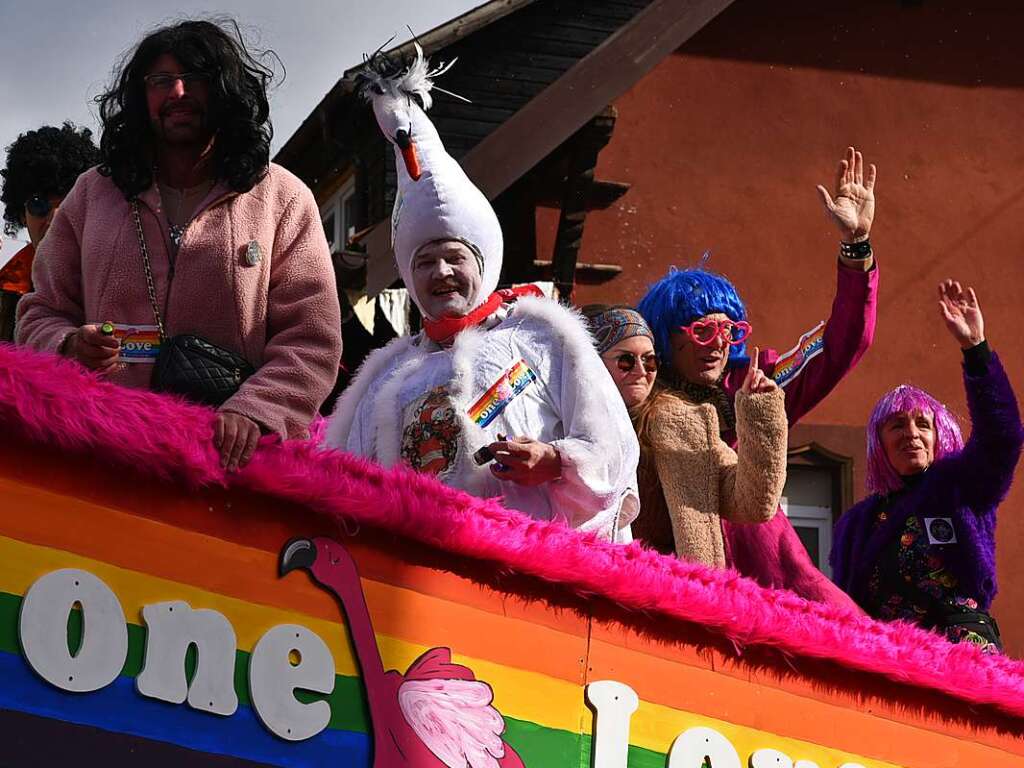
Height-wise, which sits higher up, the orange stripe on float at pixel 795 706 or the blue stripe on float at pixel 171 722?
the orange stripe on float at pixel 795 706

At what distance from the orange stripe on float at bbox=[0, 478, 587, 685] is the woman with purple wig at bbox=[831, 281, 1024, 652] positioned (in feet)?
5.95

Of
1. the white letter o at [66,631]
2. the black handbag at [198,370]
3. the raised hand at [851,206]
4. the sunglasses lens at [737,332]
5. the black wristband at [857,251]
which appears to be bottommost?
the white letter o at [66,631]

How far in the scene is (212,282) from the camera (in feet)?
10.9

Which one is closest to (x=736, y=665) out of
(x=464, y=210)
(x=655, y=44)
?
(x=464, y=210)

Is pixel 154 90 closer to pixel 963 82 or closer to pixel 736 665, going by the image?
pixel 736 665

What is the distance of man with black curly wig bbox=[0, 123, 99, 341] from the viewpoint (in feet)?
17.3

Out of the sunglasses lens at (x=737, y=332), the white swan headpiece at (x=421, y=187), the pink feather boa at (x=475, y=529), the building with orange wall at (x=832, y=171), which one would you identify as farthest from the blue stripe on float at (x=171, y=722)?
the building with orange wall at (x=832, y=171)

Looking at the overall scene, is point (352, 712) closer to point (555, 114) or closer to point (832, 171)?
point (555, 114)

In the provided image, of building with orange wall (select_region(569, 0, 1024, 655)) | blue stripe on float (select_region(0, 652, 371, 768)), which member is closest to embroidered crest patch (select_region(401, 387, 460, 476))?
blue stripe on float (select_region(0, 652, 371, 768))

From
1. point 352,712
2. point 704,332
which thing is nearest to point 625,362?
point 704,332

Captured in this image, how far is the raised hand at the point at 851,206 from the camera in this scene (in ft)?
17.6

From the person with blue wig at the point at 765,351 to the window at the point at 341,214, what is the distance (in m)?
6.85

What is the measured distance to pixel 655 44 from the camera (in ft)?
30.0

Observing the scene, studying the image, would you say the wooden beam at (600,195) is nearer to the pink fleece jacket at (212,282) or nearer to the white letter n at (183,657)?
the pink fleece jacket at (212,282)
